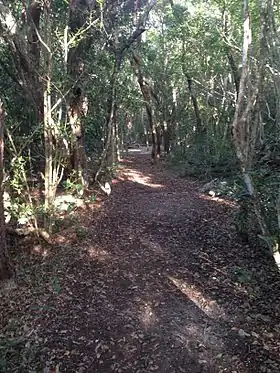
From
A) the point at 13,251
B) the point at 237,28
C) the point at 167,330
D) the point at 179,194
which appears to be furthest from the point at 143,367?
the point at 237,28

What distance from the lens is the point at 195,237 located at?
7562 mm

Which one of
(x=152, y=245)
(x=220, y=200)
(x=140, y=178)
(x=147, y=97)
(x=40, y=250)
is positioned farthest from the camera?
(x=147, y=97)

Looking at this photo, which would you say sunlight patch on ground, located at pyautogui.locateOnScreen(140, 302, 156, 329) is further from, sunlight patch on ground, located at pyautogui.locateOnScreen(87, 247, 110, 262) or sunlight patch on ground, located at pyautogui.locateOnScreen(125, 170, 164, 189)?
sunlight patch on ground, located at pyautogui.locateOnScreen(125, 170, 164, 189)

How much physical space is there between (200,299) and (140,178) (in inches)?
369

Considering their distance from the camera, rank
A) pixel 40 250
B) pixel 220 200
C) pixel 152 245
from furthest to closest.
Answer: pixel 220 200 → pixel 152 245 → pixel 40 250

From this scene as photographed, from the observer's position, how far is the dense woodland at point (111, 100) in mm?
5762

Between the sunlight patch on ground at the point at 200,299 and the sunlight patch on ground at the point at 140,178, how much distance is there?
23.1 ft

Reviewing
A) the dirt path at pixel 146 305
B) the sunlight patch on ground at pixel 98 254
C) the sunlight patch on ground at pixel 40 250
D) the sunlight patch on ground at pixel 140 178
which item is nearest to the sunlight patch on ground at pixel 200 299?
the dirt path at pixel 146 305

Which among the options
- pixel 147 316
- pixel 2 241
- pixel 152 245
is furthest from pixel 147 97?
pixel 147 316

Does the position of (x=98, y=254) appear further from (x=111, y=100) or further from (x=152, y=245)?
(x=111, y=100)

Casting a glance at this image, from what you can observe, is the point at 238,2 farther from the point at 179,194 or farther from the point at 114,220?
the point at 114,220

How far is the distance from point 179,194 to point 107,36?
200 inches

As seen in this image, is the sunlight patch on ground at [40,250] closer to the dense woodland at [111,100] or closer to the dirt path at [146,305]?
the dirt path at [146,305]

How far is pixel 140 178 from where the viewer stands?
1445 centimetres
